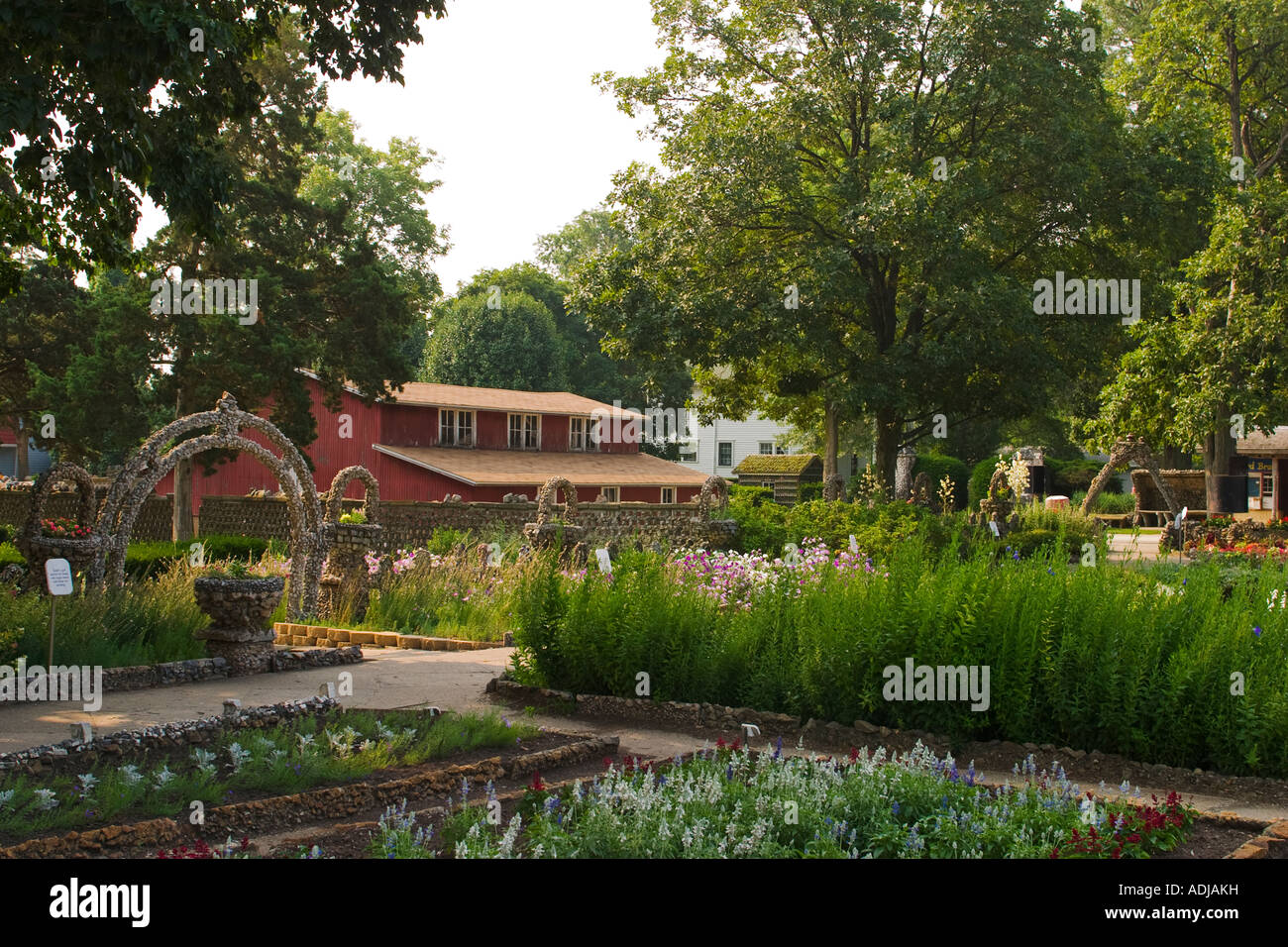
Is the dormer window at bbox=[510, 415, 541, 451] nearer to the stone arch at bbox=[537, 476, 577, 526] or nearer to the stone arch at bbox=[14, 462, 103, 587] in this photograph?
the stone arch at bbox=[537, 476, 577, 526]

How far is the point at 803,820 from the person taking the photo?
505 cm

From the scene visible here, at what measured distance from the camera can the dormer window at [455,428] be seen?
38.2m

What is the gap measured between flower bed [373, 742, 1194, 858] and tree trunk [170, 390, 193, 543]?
23687 millimetres

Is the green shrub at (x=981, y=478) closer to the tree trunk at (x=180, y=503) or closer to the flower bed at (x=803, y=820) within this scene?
the tree trunk at (x=180, y=503)

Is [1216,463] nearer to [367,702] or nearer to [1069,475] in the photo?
[1069,475]

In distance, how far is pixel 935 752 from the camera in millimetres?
7012

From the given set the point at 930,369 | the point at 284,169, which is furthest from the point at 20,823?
the point at 284,169

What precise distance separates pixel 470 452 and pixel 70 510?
13809 millimetres

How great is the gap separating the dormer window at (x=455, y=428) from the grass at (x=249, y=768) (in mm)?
31160

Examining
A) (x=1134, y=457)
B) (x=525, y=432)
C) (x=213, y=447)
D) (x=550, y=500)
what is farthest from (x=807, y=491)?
(x=213, y=447)

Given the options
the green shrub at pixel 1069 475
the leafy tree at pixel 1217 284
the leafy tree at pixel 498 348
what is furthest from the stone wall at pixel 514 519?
the leafy tree at pixel 498 348

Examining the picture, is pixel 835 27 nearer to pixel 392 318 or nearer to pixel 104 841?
pixel 392 318

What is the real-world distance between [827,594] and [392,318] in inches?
939

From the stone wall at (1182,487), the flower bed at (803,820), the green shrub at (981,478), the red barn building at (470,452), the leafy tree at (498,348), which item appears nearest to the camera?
the flower bed at (803,820)
